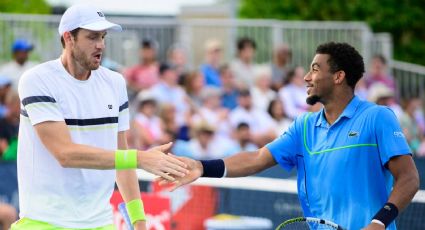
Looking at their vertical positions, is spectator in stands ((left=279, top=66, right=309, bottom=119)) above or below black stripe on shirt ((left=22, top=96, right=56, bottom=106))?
below

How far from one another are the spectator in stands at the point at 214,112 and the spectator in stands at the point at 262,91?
71cm

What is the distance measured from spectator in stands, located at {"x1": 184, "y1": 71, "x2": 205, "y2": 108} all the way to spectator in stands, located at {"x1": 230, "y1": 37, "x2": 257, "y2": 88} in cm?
78

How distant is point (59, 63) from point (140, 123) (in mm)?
6998

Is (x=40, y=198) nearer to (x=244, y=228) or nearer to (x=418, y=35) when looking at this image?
(x=244, y=228)

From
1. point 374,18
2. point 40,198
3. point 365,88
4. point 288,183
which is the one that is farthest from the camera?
point 374,18

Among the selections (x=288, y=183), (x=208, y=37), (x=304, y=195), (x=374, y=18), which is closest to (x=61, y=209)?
(x=304, y=195)

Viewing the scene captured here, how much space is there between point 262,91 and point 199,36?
1698 millimetres

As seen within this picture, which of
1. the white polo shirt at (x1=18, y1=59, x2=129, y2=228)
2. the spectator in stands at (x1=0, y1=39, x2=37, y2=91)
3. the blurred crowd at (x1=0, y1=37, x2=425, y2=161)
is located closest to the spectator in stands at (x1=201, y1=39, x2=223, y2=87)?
the blurred crowd at (x1=0, y1=37, x2=425, y2=161)

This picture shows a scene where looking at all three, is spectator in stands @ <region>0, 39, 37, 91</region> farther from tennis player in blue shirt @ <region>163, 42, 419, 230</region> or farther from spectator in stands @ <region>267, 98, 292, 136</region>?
tennis player in blue shirt @ <region>163, 42, 419, 230</region>

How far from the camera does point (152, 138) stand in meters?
13.8

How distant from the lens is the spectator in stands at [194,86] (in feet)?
49.8

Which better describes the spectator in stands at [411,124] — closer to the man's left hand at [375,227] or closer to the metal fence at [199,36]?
the metal fence at [199,36]

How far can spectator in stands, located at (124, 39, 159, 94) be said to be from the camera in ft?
48.6

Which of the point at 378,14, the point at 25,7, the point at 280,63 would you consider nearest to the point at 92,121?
the point at 280,63
